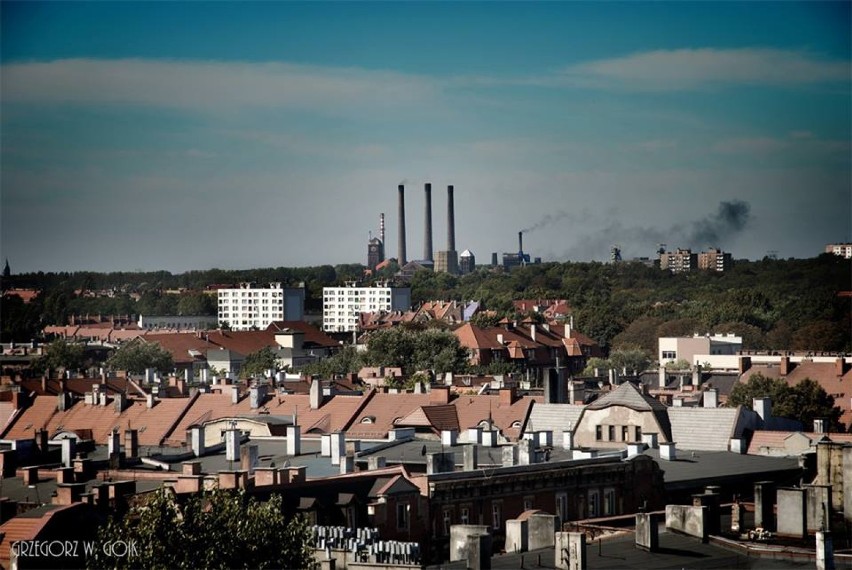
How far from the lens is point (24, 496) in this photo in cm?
4078

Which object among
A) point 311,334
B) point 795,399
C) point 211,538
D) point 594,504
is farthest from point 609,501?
point 311,334

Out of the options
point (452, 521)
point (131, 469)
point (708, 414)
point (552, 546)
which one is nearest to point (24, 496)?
point (131, 469)

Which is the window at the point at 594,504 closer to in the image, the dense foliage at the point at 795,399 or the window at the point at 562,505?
the window at the point at 562,505

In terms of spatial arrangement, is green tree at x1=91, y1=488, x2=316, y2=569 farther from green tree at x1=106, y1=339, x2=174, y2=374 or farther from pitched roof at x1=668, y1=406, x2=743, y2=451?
green tree at x1=106, y1=339, x2=174, y2=374

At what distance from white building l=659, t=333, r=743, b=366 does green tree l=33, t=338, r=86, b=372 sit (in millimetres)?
36599

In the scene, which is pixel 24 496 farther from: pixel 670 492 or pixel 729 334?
pixel 729 334

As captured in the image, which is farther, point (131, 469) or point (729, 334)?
point (729, 334)

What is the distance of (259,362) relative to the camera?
129 meters

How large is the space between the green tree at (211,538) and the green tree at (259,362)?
89116mm

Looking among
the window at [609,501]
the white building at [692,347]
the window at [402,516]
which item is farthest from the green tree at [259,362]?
the window at [402,516]

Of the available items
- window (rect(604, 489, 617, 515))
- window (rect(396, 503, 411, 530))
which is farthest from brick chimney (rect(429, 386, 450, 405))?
window (rect(396, 503, 411, 530))

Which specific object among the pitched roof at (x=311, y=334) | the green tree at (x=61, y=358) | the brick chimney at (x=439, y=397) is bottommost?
the brick chimney at (x=439, y=397)

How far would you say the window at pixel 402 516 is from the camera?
38.1m

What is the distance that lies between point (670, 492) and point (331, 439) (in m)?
8.40
